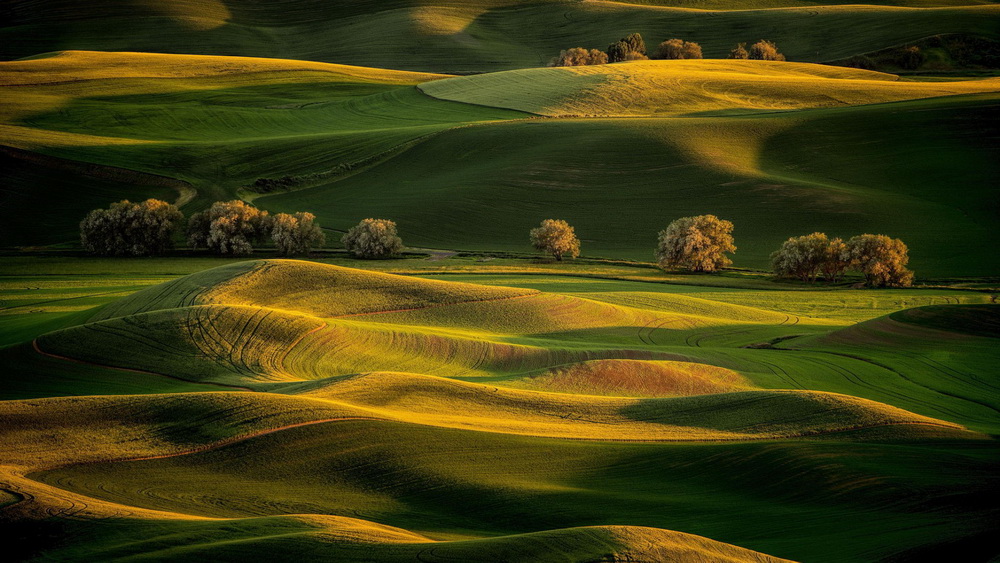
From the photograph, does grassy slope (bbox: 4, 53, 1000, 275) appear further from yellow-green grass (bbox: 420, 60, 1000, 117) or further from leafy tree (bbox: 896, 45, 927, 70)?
leafy tree (bbox: 896, 45, 927, 70)

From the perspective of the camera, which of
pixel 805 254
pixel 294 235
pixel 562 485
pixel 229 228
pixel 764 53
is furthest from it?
pixel 764 53

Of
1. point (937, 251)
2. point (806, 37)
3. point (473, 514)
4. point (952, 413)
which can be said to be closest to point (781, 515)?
point (473, 514)

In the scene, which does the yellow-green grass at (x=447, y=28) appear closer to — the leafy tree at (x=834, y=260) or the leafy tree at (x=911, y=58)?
the leafy tree at (x=911, y=58)

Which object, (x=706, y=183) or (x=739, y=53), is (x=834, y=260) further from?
(x=739, y=53)

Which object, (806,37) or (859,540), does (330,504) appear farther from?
(806,37)

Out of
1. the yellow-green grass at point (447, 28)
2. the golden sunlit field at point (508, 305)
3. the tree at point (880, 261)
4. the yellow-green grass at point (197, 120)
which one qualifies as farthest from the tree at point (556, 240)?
the yellow-green grass at point (447, 28)

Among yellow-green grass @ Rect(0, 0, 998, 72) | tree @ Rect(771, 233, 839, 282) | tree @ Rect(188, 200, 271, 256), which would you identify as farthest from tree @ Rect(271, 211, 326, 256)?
yellow-green grass @ Rect(0, 0, 998, 72)

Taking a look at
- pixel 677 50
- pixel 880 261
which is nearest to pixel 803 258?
pixel 880 261
